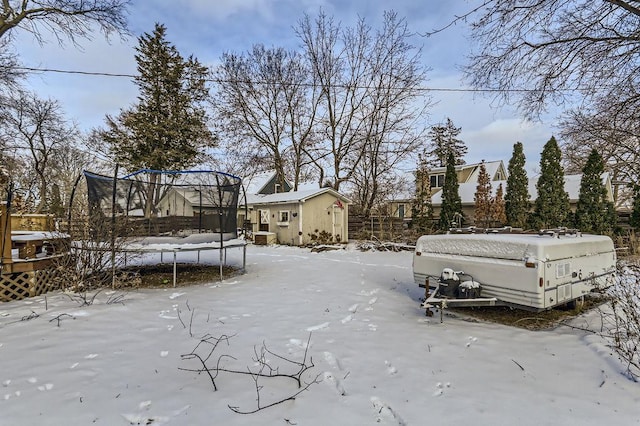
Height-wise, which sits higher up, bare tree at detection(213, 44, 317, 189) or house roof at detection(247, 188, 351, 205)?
bare tree at detection(213, 44, 317, 189)

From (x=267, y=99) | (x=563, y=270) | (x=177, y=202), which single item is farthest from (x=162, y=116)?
(x=563, y=270)

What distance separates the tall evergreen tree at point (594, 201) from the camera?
44.1ft

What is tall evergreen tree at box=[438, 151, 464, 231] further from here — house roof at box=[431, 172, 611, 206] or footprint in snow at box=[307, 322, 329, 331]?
footprint in snow at box=[307, 322, 329, 331]

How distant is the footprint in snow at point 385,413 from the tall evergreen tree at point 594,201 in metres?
15.0

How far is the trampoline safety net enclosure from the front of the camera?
784cm

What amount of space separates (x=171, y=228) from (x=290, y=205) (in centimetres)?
876

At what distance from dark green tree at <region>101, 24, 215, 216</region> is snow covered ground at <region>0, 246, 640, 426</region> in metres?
17.7

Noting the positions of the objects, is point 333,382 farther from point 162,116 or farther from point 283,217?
point 162,116

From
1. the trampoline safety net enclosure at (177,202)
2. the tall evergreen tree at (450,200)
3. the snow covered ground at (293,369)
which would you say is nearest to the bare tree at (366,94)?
the tall evergreen tree at (450,200)

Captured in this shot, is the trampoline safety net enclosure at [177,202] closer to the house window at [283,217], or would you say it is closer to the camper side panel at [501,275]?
the camper side panel at [501,275]

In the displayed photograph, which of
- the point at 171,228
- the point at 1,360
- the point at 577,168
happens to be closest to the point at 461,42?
the point at 171,228

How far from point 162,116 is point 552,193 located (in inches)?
897

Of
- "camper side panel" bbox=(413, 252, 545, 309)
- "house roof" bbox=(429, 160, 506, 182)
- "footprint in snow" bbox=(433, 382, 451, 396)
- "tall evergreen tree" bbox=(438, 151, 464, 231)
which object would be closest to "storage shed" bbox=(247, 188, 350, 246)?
"tall evergreen tree" bbox=(438, 151, 464, 231)

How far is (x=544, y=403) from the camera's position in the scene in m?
2.62
